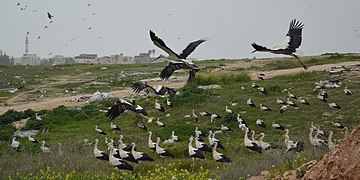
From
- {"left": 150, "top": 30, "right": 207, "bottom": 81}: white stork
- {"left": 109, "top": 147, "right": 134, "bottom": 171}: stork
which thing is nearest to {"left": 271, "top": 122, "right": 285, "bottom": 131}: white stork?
{"left": 150, "top": 30, "right": 207, "bottom": 81}: white stork

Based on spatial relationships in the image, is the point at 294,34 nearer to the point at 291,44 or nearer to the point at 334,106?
the point at 291,44

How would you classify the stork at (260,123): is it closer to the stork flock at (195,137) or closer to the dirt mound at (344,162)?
the stork flock at (195,137)

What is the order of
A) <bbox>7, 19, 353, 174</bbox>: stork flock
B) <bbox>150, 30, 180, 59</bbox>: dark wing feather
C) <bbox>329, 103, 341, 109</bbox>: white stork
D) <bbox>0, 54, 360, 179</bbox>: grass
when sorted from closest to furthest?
1. <bbox>0, 54, 360, 179</bbox>: grass
2. <bbox>150, 30, 180, 59</bbox>: dark wing feather
3. <bbox>7, 19, 353, 174</bbox>: stork flock
4. <bbox>329, 103, 341, 109</bbox>: white stork

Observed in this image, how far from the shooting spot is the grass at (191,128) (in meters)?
8.94

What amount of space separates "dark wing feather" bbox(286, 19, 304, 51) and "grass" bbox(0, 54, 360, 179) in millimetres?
2266

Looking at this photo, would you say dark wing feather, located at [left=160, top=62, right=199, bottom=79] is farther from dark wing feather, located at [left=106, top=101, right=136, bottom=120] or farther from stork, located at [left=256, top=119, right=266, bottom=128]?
stork, located at [left=256, top=119, right=266, bottom=128]

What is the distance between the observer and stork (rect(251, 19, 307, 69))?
9.36 metres

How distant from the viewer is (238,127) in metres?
15.6

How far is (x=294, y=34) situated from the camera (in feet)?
36.7

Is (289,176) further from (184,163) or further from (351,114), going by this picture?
(351,114)

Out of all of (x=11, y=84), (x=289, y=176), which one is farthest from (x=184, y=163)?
(x=11, y=84)

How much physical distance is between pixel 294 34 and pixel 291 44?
2.89 ft

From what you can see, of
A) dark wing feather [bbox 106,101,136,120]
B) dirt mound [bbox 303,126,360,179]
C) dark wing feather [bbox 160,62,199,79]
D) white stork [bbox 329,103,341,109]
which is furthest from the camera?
white stork [bbox 329,103,341,109]

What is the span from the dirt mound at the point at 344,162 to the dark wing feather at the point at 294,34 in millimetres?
4867
